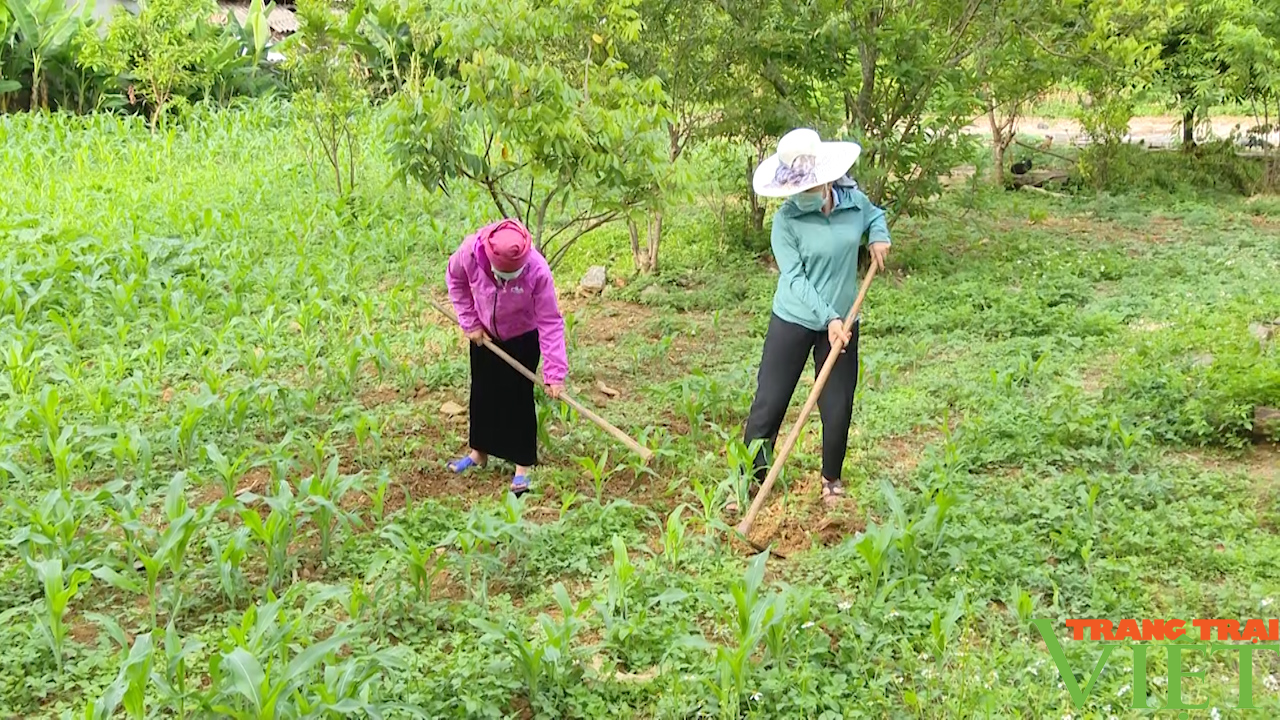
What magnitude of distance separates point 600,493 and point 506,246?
3.76 ft

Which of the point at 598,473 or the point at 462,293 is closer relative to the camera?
the point at 598,473

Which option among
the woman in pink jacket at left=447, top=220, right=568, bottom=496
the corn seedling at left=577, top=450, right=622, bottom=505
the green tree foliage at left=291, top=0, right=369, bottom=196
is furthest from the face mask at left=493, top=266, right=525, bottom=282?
the green tree foliage at left=291, top=0, right=369, bottom=196

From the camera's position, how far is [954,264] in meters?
8.26

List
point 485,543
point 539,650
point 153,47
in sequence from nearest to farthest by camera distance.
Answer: point 539,650 < point 485,543 < point 153,47

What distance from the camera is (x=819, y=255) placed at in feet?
13.5

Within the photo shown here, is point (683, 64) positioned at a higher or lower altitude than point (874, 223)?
higher

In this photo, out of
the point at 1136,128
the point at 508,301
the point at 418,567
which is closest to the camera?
the point at 418,567

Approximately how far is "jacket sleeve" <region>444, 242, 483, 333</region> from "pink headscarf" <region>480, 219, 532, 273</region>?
0.20 metres

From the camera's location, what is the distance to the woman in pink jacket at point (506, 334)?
438 centimetres

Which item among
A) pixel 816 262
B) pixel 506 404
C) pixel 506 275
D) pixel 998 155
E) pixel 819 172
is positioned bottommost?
pixel 506 404

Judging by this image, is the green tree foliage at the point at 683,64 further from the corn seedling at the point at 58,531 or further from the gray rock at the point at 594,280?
the corn seedling at the point at 58,531

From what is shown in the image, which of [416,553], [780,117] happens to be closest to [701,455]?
[416,553]

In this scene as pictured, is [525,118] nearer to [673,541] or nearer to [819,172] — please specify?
[819,172]

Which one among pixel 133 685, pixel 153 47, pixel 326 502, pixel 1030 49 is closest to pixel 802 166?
pixel 326 502
